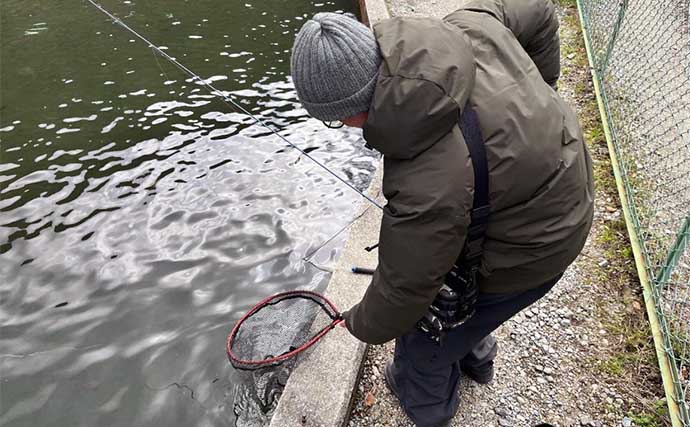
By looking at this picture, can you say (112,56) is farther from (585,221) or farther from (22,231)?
(585,221)

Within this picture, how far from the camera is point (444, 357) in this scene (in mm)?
2363

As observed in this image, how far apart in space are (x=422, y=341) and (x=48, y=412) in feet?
9.09

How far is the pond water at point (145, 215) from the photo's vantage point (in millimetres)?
3631

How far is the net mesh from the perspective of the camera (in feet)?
10.6

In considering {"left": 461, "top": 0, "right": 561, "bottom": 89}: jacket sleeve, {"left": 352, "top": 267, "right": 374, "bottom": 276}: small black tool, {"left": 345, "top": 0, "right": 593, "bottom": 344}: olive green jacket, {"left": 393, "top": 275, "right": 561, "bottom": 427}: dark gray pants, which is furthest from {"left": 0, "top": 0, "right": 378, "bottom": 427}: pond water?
{"left": 461, "top": 0, "right": 561, "bottom": 89}: jacket sleeve

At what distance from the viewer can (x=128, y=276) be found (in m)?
4.39

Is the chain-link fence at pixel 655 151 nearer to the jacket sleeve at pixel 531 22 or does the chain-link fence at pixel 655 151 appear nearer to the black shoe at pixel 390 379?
the jacket sleeve at pixel 531 22

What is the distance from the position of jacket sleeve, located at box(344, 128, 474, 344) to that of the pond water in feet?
6.43

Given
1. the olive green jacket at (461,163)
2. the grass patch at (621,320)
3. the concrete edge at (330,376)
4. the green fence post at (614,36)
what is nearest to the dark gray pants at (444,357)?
the olive green jacket at (461,163)

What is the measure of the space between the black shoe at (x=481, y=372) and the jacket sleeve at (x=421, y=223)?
3.84ft

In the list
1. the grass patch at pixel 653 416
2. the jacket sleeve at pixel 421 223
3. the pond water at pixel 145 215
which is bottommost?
the pond water at pixel 145 215

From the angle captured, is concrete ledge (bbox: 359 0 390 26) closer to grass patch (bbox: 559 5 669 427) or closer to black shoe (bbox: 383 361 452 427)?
grass patch (bbox: 559 5 669 427)

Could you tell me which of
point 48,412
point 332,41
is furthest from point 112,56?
point 332,41

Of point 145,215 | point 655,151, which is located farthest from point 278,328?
point 655,151
